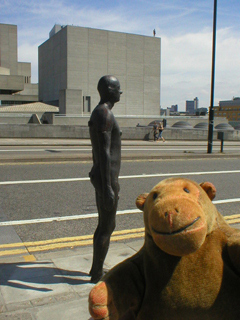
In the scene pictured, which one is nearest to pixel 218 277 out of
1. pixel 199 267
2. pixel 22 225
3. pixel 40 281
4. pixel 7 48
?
pixel 199 267

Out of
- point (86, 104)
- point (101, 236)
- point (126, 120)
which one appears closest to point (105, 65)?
point (86, 104)

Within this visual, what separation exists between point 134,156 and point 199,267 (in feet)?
42.1

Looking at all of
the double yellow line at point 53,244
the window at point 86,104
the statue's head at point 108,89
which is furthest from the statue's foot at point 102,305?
the window at point 86,104

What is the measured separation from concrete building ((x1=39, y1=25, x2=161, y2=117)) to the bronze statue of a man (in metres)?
40.4

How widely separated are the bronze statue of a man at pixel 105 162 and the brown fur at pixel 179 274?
1.39 metres

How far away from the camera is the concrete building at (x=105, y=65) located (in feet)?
151

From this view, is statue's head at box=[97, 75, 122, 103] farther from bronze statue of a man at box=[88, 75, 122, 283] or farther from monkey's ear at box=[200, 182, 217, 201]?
monkey's ear at box=[200, 182, 217, 201]

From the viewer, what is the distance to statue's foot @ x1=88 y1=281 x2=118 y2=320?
2.08 m

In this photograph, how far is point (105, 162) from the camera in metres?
3.62

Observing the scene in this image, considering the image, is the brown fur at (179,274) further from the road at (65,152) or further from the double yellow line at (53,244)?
the road at (65,152)

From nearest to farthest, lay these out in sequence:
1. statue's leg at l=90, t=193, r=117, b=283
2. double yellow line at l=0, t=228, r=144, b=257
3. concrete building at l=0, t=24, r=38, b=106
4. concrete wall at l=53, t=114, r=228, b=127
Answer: statue's leg at l=90, t=193, r=117, b=283
double yellow line at l=0, t=228, r=144, b=257
concrete wall at l=53, t=114, r=228, b=127
concrete building at l=0, t=24, r=38, b=106

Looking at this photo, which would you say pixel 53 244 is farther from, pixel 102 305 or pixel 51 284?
pixel 102 305

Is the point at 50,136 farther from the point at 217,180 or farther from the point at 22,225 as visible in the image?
the point at 22,225

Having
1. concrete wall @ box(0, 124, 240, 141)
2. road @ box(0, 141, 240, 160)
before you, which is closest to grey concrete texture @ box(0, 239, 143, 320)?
road @ box(0, 141, 240, 160)
